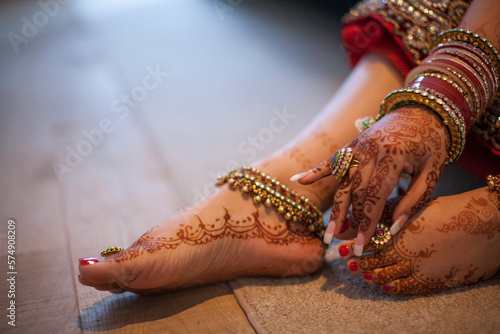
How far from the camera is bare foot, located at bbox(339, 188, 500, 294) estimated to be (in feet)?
2.31

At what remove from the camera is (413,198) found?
69 centimetres

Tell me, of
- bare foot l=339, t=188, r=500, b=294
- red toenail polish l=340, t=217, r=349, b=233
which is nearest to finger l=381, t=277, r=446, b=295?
bare foot l=339, t=188, r=500, b=294

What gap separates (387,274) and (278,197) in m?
0.22

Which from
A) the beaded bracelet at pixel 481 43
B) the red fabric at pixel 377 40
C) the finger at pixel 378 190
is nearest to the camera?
the finger at pixel 378 190

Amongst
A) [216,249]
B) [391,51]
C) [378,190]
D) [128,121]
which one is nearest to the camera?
[378,190]

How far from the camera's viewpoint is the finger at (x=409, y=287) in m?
0.72

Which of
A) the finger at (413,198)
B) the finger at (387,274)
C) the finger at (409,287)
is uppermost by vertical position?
the finger at (413,198)

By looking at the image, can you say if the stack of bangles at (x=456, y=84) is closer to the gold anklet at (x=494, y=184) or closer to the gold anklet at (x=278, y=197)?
the gold anklet at (x=494, y=184)

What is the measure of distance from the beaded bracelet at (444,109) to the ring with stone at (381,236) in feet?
0.52

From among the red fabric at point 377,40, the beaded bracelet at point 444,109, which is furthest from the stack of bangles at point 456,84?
the red fabric at point 377,40

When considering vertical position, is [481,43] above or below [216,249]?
above

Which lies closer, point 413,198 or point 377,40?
point 413,198

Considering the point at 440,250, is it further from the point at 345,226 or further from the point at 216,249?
the point at 216,249

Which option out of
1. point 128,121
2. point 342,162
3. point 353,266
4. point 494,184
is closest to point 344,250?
point 353,266
